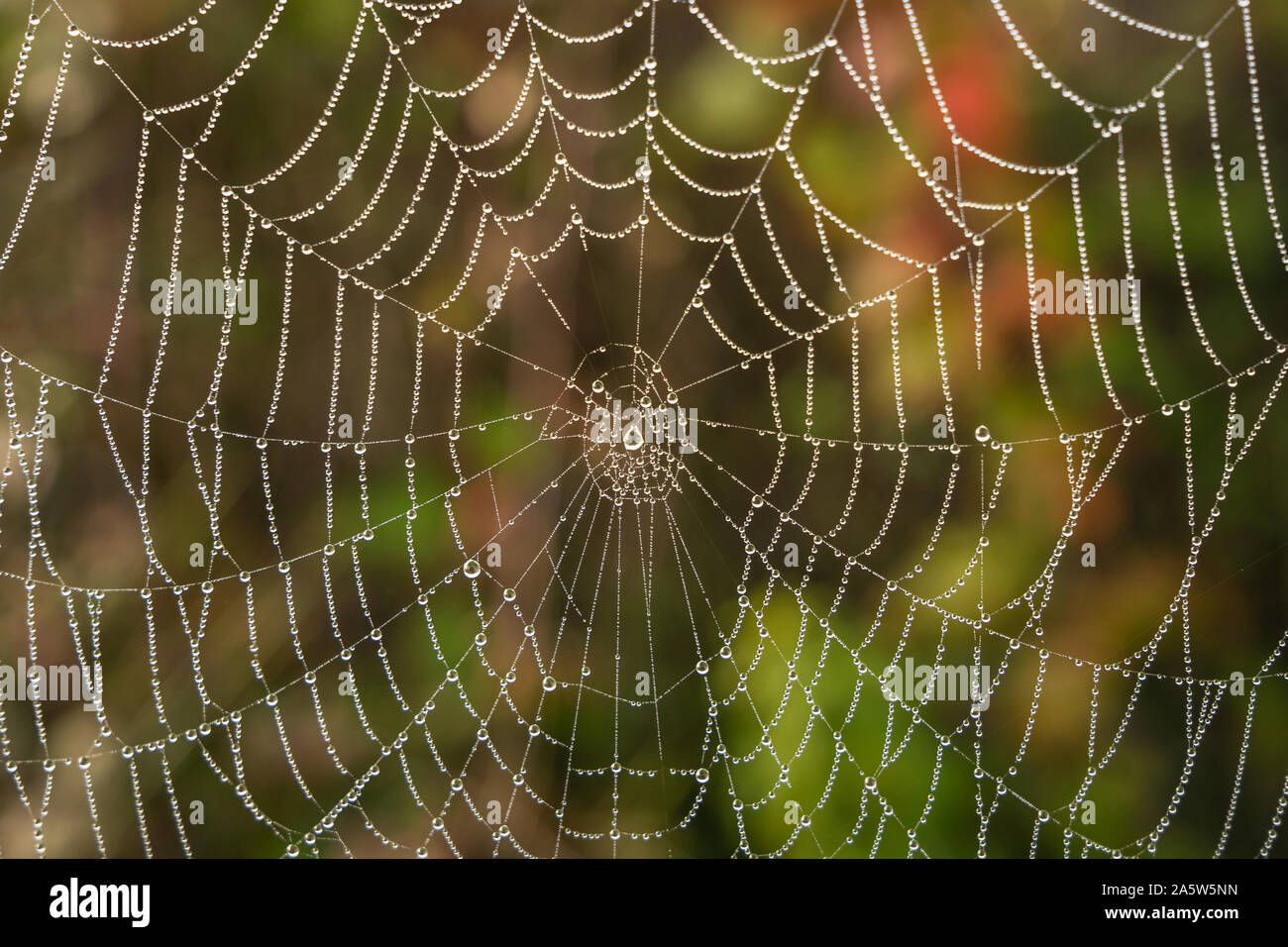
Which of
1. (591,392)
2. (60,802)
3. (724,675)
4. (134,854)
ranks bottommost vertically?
(134,854)

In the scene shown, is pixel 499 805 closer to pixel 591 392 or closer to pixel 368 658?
pixel 368 658

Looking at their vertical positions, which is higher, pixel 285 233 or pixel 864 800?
pixel 285 233

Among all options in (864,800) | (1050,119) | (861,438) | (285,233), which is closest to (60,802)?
(285,233)
